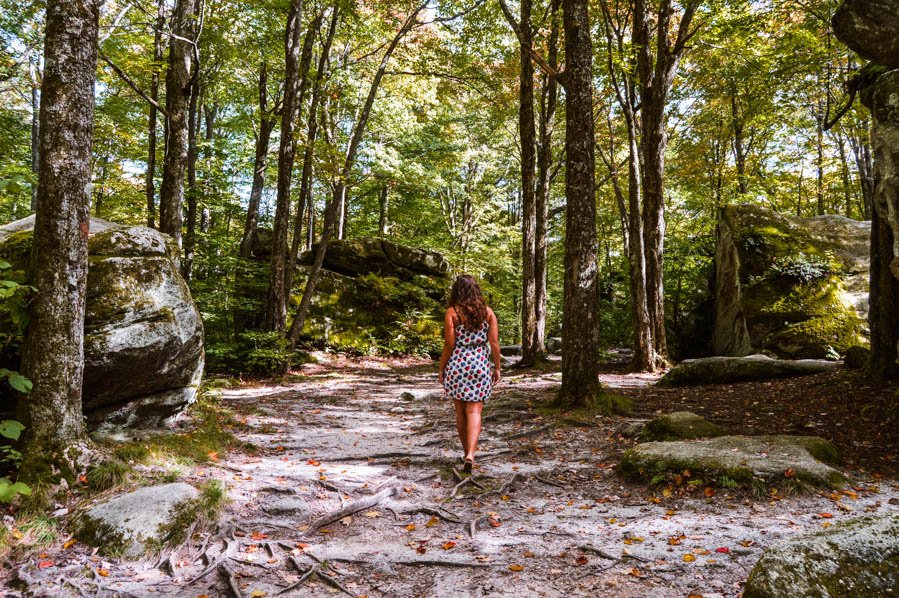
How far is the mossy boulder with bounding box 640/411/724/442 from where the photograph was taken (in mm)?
5457

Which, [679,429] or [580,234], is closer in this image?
[679,429]

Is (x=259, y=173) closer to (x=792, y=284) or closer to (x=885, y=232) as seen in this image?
(x=792, y=284)

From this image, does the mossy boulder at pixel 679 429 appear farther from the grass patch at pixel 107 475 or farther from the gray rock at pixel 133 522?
the grass patch at pixel 107 475

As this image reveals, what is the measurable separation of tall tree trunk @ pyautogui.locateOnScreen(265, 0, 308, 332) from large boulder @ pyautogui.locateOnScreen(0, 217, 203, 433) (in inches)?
250

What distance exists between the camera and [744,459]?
14.2 ft

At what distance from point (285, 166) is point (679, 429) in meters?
10.7

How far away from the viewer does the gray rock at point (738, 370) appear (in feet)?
28.5

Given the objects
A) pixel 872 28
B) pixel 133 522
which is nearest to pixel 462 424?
pixel 133 522

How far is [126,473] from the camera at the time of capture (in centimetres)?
422

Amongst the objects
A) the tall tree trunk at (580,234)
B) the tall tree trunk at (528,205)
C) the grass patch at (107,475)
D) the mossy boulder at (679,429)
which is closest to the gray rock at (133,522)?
the grass patch at (107,475)

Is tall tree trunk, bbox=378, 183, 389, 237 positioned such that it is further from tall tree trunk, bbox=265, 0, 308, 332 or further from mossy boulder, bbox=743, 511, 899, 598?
mossy boulder, bbox=743, 511, 899, 598

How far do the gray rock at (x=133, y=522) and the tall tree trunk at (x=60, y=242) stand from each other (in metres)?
0.75

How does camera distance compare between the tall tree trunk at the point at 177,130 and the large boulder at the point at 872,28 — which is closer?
the large boulder at the point at 872,28

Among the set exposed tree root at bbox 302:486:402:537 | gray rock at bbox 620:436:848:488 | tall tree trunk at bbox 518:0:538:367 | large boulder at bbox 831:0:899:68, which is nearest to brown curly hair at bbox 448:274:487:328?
exposed tree root at bbox 302:486:402:537
